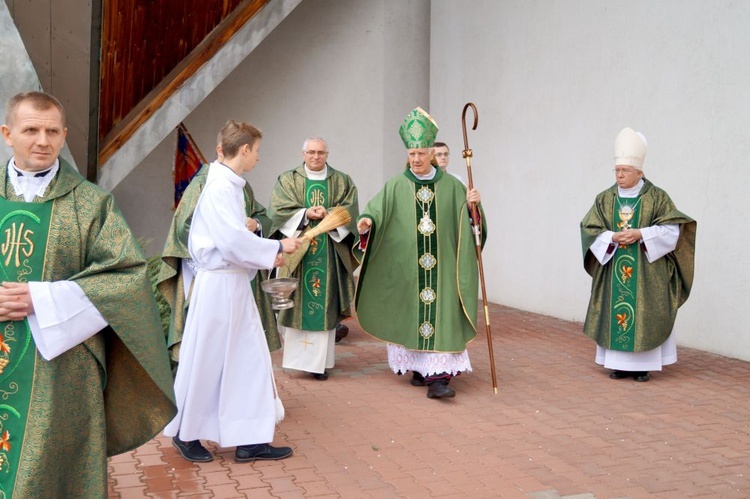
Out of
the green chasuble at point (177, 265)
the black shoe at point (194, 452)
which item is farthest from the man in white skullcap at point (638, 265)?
the black shoe at point (194, 452)

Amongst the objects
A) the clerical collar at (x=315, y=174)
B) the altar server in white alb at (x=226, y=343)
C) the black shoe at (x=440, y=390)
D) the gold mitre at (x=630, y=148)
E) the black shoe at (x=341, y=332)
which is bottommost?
the black shoe at (x=341, y=332)

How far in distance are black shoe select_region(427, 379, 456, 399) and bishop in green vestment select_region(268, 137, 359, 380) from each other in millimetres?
1050

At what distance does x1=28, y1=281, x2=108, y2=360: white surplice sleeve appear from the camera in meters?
3.26

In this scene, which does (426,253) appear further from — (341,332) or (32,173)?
(32,173)

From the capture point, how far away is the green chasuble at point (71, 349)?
334 centimetres

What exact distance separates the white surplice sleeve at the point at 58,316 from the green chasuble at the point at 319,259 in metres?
4.36

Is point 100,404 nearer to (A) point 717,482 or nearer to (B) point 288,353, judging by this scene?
(A) point 717,482

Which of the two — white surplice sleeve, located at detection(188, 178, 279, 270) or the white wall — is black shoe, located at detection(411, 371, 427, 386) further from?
the white wall

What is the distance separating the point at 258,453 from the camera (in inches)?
209

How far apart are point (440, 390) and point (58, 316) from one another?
392cm

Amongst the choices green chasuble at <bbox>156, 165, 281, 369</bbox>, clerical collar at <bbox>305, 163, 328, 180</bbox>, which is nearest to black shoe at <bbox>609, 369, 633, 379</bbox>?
clerical collar at <bbox>305, 163, 328, 180</bbox>

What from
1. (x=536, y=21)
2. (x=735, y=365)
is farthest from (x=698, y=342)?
(x=536, y=21)

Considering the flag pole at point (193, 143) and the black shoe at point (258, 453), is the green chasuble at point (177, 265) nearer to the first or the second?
the black shoe at point (258, 453)

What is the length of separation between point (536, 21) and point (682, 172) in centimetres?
309
